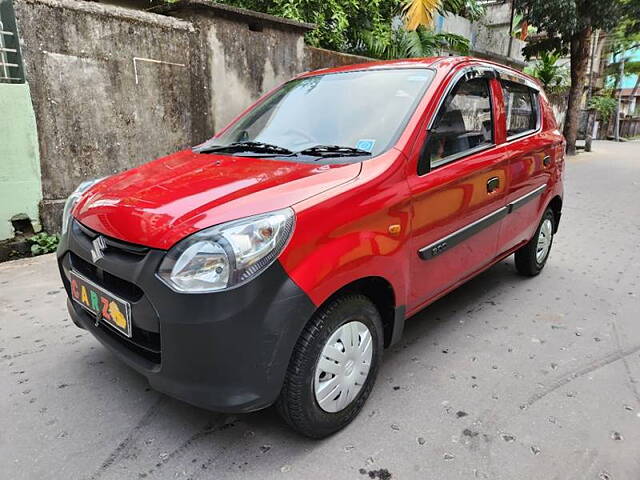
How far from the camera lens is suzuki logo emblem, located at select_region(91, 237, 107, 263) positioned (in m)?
2.00

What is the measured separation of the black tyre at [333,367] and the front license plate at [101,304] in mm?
707

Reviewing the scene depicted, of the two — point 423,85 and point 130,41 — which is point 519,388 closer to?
point 423,85

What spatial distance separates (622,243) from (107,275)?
563 centimetres

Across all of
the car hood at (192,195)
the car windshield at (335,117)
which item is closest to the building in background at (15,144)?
the car windshield at (335,117)

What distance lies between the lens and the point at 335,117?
273 cm

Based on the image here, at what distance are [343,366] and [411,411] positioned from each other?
1.81 ft

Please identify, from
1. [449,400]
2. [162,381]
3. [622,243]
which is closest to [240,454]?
[162,381]

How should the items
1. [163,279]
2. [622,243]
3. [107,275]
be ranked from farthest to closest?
[622,243] < [107,275] < [163,279]

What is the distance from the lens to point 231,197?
6.35 feet

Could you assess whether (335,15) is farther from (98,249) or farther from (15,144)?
(98,249)

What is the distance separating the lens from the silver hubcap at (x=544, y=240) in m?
4.16

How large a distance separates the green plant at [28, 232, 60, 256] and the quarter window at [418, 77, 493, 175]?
393cm

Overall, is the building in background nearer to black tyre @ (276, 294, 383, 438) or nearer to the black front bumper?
the black front bumper

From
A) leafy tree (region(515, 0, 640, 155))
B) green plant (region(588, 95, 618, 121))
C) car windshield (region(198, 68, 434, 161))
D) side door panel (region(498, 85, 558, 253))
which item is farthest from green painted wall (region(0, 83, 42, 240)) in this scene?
green plant (region(588, 95, 618, 121))
